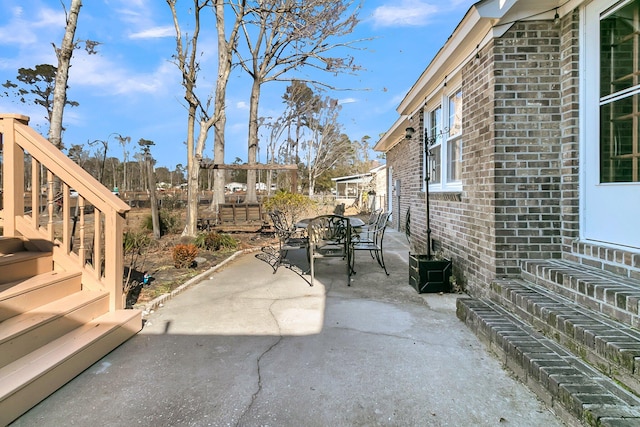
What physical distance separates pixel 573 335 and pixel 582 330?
0.30 feet

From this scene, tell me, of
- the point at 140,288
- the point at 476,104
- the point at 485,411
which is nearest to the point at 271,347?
the point at 485,411

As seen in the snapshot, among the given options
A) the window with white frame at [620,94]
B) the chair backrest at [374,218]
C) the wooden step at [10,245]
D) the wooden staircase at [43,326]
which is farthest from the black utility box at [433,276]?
the wooden step at [10,245]

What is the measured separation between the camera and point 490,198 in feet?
10.6

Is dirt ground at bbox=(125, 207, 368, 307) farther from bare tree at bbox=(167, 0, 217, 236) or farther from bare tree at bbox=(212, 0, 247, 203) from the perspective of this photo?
bare tree at bbox=(212, 0, 247, 203)

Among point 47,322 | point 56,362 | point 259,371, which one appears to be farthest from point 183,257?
point 259,371

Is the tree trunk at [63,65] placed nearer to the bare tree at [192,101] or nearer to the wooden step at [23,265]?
the bare tree at [192,101]

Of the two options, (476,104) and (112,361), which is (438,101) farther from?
(112,361)

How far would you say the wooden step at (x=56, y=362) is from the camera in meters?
1.76

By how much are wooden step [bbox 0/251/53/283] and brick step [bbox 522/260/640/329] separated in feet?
13.0

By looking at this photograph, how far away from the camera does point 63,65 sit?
19.4 feet

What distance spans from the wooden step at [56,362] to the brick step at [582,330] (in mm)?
2987

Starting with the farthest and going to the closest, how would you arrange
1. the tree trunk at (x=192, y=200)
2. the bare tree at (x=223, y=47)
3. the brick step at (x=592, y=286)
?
1. the bare tree at (x=223, y=47)
2. the tree trunk at (x=192, y=200)
3. the brick step at (x=592, y=286)

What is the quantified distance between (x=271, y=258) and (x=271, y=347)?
12.4ft

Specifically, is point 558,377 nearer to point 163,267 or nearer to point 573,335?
point 573,335
